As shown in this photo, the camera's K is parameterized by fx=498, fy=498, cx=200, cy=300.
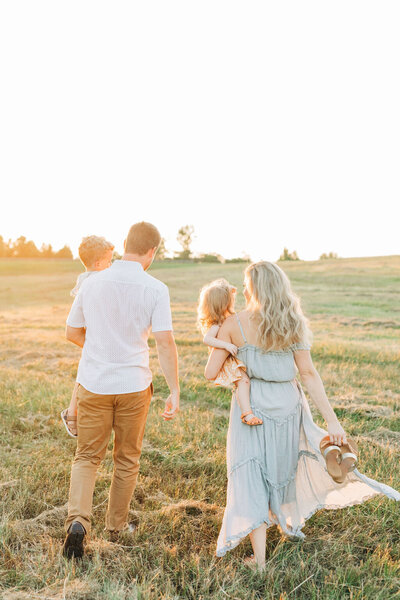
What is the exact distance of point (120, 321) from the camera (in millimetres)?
3613

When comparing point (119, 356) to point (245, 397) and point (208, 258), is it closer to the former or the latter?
point (245, 397)

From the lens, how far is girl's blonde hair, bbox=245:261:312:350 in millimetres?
3482

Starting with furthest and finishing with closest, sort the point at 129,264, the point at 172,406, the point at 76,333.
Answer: the point at 76,333
the point at 172,406
the point at 129,264

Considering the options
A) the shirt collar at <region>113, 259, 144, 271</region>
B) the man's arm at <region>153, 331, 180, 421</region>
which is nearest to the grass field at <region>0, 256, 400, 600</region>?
the man's arm at <region>153, 331, 180, 421</region>

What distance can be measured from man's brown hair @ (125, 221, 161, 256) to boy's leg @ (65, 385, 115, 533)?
3.57 ft

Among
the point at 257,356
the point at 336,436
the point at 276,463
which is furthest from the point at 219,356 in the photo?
the point at 336,436

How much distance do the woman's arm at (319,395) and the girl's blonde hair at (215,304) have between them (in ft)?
2.02

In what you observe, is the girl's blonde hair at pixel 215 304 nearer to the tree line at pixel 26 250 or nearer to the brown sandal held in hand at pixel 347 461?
the brown sandal held in hand at pixel 347 461

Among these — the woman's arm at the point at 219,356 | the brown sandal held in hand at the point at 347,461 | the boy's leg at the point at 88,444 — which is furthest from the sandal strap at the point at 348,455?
the boy's leg at the point at 88,444

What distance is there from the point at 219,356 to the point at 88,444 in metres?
1.17

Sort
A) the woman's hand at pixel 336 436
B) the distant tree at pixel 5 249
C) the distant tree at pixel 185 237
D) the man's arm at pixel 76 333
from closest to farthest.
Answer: the woman's hand at pixel 336 436 < the man's arm at pixel 76 333 < the distant tree at pixel 5 249 < the distant tree at pixel 185 237

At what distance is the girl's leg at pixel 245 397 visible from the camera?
11.5 feet

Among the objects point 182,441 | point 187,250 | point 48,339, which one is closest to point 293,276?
point 48,339

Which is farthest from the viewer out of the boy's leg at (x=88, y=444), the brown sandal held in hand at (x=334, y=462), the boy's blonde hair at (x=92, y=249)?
the boy's blonde hair at (x=92, y=249)
